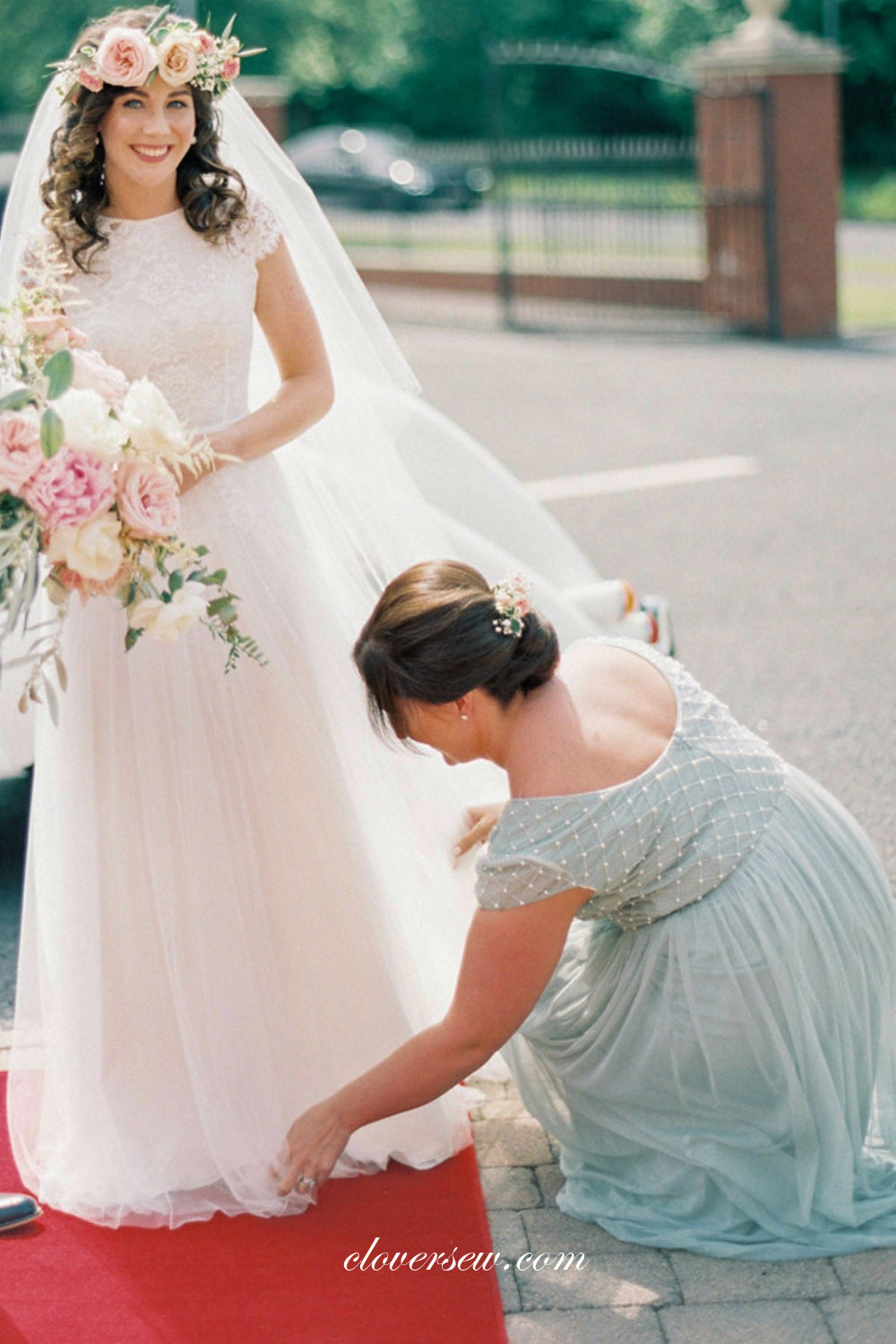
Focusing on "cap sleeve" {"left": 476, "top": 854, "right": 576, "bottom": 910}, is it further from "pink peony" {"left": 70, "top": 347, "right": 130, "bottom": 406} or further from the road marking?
the road marking

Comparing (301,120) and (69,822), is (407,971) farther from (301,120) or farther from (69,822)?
(301,120)

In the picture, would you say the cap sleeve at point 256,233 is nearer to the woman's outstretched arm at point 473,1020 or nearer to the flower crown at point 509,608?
the flower crown at point 509,608

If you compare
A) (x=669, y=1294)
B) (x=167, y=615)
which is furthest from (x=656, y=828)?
(x=167, y=615)

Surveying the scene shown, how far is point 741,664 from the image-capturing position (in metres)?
6.73

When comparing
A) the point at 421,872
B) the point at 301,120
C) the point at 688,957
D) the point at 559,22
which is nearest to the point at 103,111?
the point at 421,872

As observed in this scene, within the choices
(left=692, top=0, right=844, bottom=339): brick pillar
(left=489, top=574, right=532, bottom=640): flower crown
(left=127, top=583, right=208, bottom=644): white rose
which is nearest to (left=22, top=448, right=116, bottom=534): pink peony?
(left=127, top=583, right=208, bottom=644): white rose

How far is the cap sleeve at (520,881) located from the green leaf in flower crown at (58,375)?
109 centimetres

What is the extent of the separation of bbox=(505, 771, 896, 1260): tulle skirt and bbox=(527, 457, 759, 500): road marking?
6579 mm

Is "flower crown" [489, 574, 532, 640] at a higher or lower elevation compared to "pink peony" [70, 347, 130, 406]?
lower

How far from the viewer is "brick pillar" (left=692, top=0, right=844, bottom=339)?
1469 centimetres

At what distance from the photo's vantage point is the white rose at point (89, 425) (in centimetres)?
262

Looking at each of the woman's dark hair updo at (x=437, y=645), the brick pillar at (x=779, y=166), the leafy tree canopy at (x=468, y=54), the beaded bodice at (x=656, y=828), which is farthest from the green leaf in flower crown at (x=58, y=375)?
the leafy tree canopy at (x=468, y=54)

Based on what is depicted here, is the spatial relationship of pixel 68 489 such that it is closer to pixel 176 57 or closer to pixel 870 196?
pixel 176 57

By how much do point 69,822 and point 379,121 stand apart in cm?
4318
